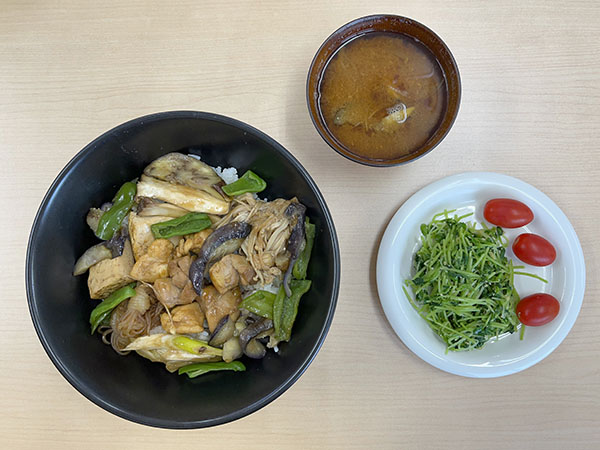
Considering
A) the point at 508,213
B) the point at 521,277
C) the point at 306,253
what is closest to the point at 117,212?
the point at 306,253

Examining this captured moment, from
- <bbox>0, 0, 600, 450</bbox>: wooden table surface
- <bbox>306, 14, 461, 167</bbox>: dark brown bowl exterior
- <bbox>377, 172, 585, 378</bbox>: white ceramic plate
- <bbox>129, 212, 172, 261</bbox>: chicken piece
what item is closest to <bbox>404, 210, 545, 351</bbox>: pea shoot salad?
<bbox>377, 172, 585, 378</bbox>: white ceramic plate

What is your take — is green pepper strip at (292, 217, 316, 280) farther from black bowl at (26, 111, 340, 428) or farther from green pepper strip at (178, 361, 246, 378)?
green pepper strip at (178, 361, 246, 378)

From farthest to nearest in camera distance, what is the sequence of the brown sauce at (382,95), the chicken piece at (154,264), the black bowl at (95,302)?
the brown sauce at (382,95), the chicken piece at (154,264), the black bowl at (95,302)

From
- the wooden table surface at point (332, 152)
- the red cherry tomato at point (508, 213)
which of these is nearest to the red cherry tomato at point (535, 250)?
the red cherry tomato at point (508, 213)

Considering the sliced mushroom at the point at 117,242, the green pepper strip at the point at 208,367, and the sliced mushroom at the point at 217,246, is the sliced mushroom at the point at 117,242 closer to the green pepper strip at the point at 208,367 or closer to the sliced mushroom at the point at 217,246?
the sliced mushroom at the point at 217,246

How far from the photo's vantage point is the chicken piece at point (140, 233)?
1290mm

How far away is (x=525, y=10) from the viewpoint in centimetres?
157

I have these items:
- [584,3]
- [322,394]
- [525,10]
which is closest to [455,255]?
[322,394]

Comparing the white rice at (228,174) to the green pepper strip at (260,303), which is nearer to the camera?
the green pepper strip at (260,303)

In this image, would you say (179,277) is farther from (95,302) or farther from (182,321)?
(95,302)

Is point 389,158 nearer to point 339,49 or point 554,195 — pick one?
point 339,49

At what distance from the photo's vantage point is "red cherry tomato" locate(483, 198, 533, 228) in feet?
4.57

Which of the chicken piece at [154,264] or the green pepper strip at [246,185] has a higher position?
the green pepper strip at [246,185]

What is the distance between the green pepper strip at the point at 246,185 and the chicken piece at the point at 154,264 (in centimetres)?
22
